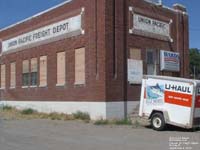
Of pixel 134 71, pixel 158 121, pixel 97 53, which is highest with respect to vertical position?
pixel 97 53

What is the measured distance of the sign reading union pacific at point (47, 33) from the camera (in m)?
29.6

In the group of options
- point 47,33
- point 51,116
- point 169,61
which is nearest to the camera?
point 51,116

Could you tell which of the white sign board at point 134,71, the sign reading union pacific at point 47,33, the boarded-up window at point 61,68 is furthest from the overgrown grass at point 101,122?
the sign reading union pacific at point 47,33

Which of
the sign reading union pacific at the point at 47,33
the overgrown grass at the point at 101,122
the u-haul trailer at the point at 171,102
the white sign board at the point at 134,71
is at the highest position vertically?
the sign reading union pacific at the point at 47,33

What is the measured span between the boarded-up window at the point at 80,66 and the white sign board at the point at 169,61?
19.7 ft

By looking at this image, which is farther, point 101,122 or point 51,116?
point 51,116

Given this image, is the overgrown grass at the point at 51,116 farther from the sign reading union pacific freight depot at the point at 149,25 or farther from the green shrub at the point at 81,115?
the sign reading union pacific freight depot at the point at 149,25

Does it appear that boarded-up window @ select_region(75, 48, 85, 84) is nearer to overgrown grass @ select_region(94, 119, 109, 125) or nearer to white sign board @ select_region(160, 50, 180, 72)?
overgrown grass @ select_region(94, 119, 109, 125)

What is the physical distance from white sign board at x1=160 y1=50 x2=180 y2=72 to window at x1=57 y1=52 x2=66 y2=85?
7147 millimetres

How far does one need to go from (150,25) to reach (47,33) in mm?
8358

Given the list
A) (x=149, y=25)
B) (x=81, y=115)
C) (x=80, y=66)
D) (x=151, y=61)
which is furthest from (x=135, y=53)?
(x=81, y=115)

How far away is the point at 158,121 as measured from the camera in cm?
2070

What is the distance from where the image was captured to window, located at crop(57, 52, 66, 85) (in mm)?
30750

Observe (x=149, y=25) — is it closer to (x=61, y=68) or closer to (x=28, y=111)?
(x=61, y=68)
